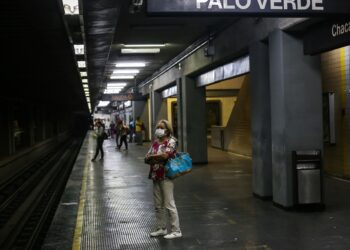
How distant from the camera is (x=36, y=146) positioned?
93.1 feet

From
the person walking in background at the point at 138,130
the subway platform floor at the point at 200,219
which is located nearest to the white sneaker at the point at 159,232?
the subway platform floor at the point at 200,219

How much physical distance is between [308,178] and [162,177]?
308 cm

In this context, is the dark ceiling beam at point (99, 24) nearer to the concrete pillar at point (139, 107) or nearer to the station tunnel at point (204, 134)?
the station tunnel at point (204, 134)

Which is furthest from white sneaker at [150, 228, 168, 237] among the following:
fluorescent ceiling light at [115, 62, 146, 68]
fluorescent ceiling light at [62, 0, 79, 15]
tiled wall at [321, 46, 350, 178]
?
fluorescent ceiling light at [115, 62, 146, 68]

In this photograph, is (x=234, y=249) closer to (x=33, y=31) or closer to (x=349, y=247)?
(x=349, y=247)

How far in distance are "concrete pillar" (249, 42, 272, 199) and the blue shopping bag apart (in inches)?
136

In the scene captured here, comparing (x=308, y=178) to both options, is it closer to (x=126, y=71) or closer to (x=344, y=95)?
(x=344, y=95)

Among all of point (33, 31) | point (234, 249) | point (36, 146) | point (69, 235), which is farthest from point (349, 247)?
point (36, 146)

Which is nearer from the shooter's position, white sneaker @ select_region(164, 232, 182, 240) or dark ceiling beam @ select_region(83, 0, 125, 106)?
white sneaker @ select_region(164, 232, 182, 240)

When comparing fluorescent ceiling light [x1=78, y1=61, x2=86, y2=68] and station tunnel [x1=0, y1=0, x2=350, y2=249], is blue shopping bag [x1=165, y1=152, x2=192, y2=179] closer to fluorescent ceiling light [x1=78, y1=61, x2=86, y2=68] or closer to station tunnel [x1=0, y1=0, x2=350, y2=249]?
station tunnel [x1=0, y1=0, x2=350, y2=249]

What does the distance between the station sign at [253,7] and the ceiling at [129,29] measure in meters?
1.53

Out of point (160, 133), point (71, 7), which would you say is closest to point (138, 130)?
point (71, 7)

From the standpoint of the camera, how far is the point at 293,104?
8.73 m

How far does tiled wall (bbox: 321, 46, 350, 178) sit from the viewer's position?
11812 millimetres
